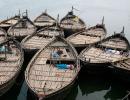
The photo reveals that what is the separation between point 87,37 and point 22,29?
8004mm

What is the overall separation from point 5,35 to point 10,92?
9.74m

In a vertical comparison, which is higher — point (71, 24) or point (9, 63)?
point (71, 24)

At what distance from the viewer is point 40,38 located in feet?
110

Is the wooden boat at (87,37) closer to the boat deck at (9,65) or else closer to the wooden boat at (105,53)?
the wooden boat at (105,53)

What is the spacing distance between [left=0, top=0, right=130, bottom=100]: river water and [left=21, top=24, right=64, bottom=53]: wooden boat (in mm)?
1720

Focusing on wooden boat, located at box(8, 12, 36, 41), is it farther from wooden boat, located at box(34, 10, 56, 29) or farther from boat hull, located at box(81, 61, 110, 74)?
boat hull, located at box(81, 61, 110, 74)

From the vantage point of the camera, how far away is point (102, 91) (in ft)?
89.4

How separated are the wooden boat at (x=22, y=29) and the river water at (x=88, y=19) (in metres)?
4.25

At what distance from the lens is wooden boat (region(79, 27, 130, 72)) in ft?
91.1

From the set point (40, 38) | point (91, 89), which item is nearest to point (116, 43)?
point (91, 89)

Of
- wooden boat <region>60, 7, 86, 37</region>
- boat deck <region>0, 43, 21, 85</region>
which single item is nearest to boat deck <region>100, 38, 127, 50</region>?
wooden boat <region>60, 7, 86, 37</region>

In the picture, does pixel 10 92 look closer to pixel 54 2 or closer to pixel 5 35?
pixel 5 35

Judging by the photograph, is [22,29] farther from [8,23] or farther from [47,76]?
[47,76]

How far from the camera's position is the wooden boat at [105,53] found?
91.1ft
